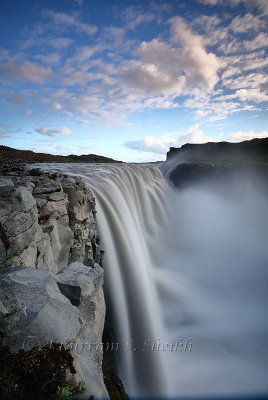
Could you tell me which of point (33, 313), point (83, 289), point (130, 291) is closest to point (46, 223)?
point (83, 289)

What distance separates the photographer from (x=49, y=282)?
13.1 ft

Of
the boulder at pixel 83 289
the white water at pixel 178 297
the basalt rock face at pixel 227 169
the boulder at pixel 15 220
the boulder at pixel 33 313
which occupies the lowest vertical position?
the white water at pixel 178 297

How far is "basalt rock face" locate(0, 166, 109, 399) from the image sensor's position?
3.01 m

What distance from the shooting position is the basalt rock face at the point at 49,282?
3012 mm

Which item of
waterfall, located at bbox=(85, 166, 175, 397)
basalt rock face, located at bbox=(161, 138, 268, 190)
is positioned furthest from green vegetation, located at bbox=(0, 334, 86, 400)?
basalt rock face, located at bbox=(161, 138, 268, 190)

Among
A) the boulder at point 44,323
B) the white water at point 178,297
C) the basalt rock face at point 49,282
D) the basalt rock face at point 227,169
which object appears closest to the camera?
the boulder at point 44,323

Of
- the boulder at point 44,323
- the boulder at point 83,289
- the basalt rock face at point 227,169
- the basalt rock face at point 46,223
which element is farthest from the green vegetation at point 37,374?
the basalt rock face at point 227,169

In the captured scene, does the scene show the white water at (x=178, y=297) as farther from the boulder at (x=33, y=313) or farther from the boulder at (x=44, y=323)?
the boulder at (x=33, y=313)

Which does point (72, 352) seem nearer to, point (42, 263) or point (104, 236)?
point (42, 263)

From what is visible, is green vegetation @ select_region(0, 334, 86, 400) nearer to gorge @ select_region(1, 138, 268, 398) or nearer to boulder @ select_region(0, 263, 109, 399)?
boulder @ select_region(0, 263, 109, 399)

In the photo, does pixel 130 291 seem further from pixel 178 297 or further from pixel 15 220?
pixel 15 220

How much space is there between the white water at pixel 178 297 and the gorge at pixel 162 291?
1.8 inches

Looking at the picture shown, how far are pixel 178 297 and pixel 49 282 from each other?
35.3ft

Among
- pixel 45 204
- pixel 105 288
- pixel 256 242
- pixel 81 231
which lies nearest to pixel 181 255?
pixel 256 242
